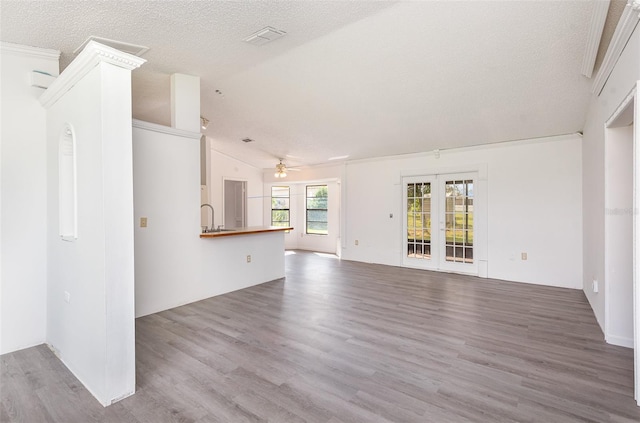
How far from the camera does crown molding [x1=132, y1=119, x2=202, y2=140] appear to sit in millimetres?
3580

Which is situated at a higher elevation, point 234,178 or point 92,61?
point 92,61

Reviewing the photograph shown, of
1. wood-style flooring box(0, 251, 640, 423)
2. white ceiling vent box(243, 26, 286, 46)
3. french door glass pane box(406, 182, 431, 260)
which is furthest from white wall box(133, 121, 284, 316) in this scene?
french door glass pane box(406, 182, 431, 260)

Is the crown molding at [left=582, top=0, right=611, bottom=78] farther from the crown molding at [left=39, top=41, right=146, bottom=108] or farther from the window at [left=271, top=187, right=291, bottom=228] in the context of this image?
the window at [left=271, top=187, right=291, bottom=228]

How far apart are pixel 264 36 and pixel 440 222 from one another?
182 inches

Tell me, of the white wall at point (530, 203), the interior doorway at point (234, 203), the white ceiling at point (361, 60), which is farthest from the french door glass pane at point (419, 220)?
the interior doorway at point (234, 203)

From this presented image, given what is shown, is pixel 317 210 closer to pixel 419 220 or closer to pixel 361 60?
pixel 419 220

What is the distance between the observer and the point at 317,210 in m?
9.41

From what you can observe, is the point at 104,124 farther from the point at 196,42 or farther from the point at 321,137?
the point at 321,137

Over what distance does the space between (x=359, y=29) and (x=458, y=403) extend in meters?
3.31

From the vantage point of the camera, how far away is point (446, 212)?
6.07m

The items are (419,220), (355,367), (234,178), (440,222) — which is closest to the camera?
(355,367)

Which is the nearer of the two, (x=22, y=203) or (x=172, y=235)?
(x=22, y=203)

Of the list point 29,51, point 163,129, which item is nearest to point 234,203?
point 163,129

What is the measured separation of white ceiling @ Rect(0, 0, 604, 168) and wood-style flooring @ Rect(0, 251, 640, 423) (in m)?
2.70
